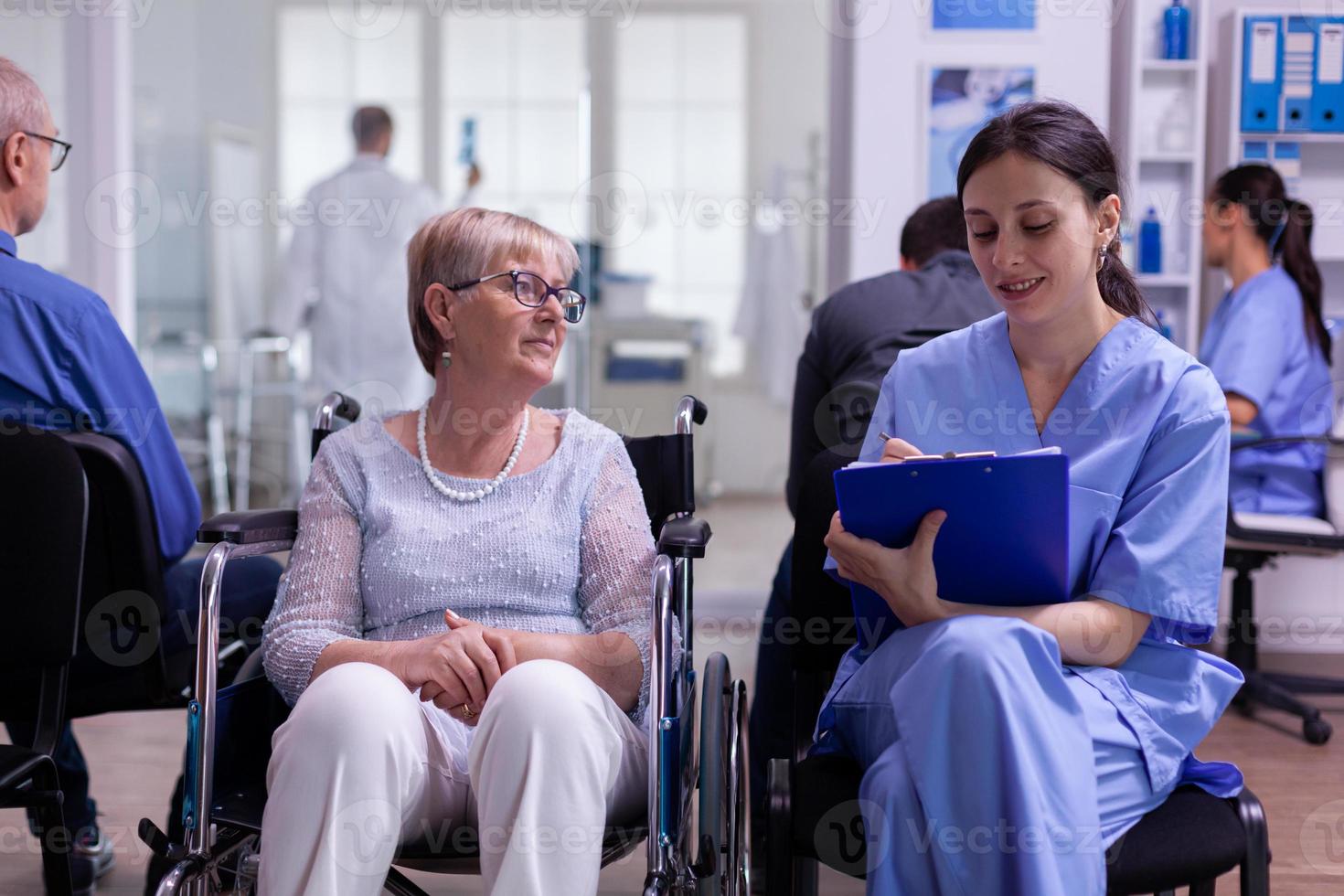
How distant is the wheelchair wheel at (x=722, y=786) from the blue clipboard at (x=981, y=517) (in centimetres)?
33

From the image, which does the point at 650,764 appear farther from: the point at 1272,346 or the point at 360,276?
the point at 360,276

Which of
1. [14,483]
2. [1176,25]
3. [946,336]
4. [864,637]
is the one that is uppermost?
[1176,25]

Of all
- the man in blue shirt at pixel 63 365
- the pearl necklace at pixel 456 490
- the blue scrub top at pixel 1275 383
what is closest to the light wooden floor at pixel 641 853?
the man in blue shirt at pixel 63 365

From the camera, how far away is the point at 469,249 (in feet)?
5.82

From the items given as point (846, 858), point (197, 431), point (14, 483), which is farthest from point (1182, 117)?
point (197, 431)

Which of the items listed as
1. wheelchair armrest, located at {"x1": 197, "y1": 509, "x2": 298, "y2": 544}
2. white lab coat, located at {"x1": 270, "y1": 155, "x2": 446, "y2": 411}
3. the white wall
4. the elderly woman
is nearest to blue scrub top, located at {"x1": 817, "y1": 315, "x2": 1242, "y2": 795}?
the elderly woman

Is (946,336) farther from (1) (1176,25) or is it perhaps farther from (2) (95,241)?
(2) (95,241)

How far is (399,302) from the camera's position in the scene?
191 inches

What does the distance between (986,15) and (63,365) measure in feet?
9.04

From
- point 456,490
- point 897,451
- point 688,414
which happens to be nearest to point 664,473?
point 688,414

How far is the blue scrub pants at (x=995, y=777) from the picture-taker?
1250 millimetres

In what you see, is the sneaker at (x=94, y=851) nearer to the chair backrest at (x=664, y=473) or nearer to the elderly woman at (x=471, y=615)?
the elderly woman at (x=471, y=615)

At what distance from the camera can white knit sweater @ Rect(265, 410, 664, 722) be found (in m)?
1.66

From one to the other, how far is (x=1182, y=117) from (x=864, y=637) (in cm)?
284
